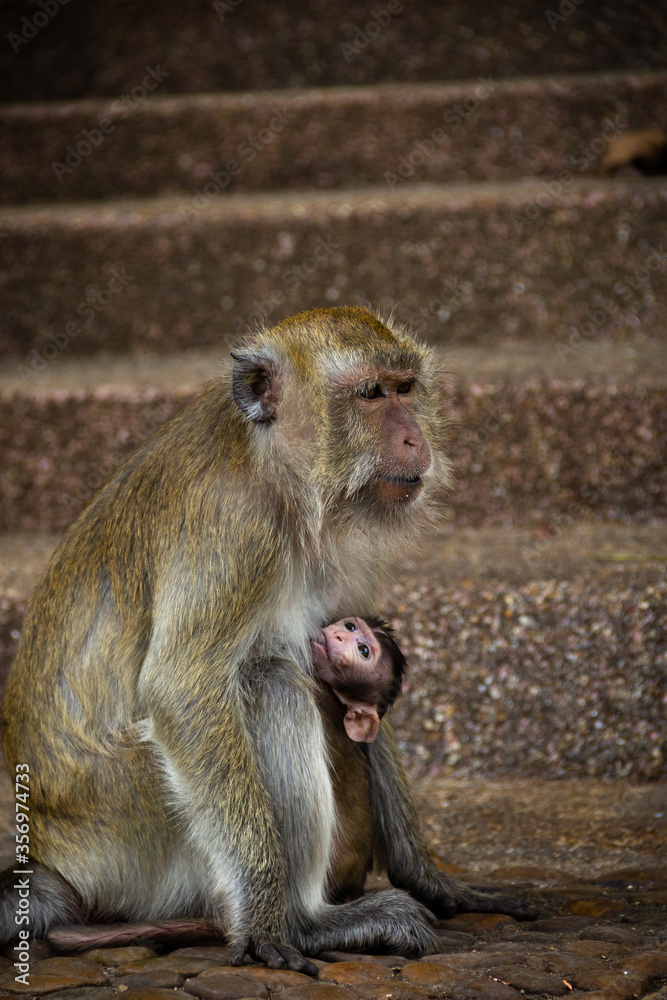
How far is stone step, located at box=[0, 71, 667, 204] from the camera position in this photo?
17.6 ft

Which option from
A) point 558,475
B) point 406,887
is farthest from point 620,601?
point 406,887

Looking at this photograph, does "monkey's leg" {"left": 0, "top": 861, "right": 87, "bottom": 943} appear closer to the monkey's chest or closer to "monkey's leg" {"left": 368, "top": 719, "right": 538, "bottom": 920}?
the monkey's chest

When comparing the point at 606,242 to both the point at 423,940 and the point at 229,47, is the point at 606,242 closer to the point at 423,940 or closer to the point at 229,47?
the point at 229,47

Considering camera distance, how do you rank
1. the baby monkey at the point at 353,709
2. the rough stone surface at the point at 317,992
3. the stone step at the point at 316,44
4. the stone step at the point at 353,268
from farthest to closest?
the stone step at the point at 316,44 < the stone step at the point at 353,268 < the baby monkey at the point at 353,709 < the rough stone surface at the point at 317,992

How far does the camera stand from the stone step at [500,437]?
4.23 metres

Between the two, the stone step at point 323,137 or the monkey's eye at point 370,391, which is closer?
the monkey's eye at point 370,391

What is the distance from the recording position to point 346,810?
2.79 meters

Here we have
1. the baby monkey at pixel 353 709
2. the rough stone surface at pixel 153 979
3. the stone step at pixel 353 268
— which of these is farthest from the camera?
the stone step at pixel 353 268

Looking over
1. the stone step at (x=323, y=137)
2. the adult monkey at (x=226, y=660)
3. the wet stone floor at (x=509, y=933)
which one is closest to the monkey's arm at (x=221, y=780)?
the adult monkey at (x=226, y=660)

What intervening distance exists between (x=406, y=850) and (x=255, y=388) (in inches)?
50.1

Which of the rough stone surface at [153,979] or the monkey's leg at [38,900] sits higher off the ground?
the monkey's leg at [38,900]

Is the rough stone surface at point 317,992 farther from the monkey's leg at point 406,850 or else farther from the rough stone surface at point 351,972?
the monkey's leg at point 406,850

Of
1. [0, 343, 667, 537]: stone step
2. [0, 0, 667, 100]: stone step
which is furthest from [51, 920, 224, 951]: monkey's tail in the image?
[0, 0, 667, 100]: stone step

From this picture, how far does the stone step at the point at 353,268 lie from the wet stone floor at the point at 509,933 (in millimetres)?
2038
